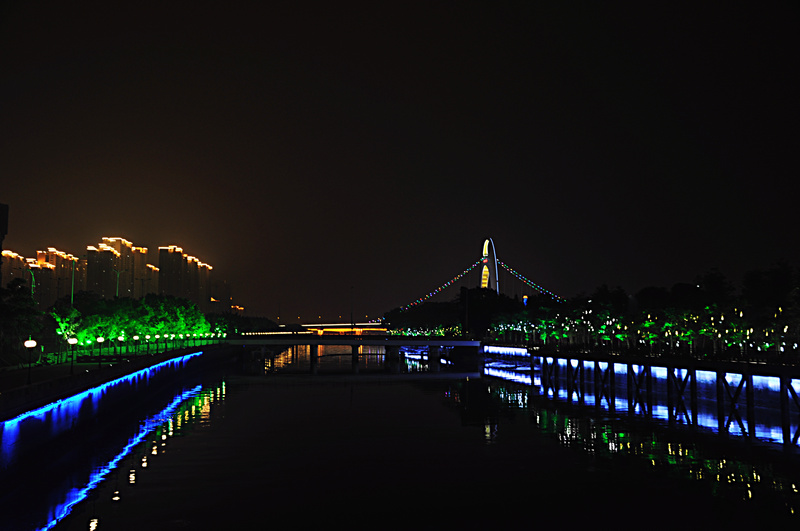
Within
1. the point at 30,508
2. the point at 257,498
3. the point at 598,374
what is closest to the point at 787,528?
the point at 257,498

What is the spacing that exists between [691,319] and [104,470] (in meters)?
69.1

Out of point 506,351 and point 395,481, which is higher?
point 506,351

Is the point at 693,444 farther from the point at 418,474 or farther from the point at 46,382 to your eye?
the point at 46,382

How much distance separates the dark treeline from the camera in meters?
71.3

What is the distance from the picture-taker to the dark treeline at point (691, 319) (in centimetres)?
7131

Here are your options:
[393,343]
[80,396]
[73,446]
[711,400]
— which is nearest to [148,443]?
[73,446]

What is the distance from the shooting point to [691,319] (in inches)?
3406

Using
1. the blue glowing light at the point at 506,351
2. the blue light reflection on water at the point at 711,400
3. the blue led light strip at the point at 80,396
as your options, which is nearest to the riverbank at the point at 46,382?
the blue led light strip at the point at 80,396

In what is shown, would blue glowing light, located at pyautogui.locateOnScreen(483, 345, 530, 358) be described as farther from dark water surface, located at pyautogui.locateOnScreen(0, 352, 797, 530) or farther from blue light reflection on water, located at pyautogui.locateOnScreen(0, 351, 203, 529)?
blue light reflection on water, located at pyautogui.locateOnScreen(0, 351, 203, 529)

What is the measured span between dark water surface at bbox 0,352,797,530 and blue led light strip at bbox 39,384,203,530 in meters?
0.31

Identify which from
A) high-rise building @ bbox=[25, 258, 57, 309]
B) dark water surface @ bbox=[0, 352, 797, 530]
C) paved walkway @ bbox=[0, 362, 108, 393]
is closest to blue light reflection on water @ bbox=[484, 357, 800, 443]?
dark water surface @ bbox=[0, 352, 797, 530]

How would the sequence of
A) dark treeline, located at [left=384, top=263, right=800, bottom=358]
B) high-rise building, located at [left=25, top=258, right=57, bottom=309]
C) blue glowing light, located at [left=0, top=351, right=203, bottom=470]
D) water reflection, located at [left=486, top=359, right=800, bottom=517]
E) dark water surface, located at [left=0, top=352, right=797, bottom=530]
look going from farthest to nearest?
high-rise building, located at [left=25, top=258, right=57, bottom=309] < dark treeline, located at [left=384, top=263, right=800, bottom=358] < blue glowing light, located at [left=0, top=351, right=203, bottom=470] < water reflection, located at [left=486, top=359, right=800, bottom=517] < dark water surface, located at [left=0, top=352, right=797, bottom=530]

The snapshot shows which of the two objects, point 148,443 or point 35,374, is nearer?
point 148,443

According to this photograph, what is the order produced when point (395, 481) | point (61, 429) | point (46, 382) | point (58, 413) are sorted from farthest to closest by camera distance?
point (61, 429) < point (58, 413) < point (46, 382) < point (395, 481)
